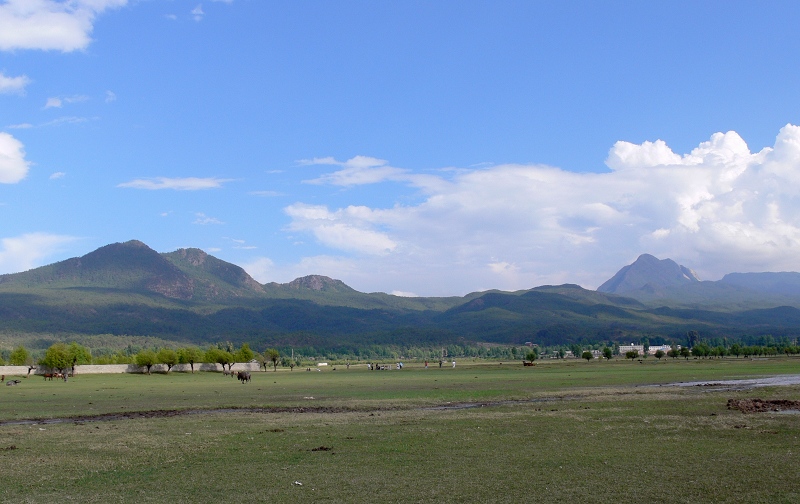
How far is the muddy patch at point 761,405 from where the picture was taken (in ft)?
107

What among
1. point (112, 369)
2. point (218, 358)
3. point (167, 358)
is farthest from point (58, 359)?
point (218, 358)

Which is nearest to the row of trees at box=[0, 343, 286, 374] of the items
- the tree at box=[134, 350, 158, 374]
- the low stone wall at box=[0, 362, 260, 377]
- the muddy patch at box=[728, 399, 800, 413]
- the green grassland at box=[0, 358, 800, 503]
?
the tree at box=[134, 350, 158, 374]

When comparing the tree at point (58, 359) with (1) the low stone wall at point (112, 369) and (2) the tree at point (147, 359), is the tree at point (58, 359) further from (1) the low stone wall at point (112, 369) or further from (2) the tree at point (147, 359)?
(2) the tree at point (147, 359)

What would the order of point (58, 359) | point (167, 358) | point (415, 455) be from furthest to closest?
point (167, 358)
point (58, 359)
point (415, 455)

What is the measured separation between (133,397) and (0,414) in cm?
1370

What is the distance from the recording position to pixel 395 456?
2112 centimetres

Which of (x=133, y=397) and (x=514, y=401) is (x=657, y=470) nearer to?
(x=514, y=401)

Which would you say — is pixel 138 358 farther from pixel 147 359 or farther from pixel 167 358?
pixel 167 358

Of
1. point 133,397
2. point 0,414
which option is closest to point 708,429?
point 0,414

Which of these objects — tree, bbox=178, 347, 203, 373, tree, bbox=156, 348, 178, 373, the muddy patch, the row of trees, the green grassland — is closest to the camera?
the green grassland

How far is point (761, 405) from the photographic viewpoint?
1351 inches

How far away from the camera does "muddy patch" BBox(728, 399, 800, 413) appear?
32.6m

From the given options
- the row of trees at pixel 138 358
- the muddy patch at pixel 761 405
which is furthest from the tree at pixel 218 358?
the muddy patch at pixel 761 405

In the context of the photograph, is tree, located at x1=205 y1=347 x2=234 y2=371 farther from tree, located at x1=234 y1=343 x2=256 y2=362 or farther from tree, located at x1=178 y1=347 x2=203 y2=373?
tree, located at x1=234 y1=343 x2=256 y2=362
